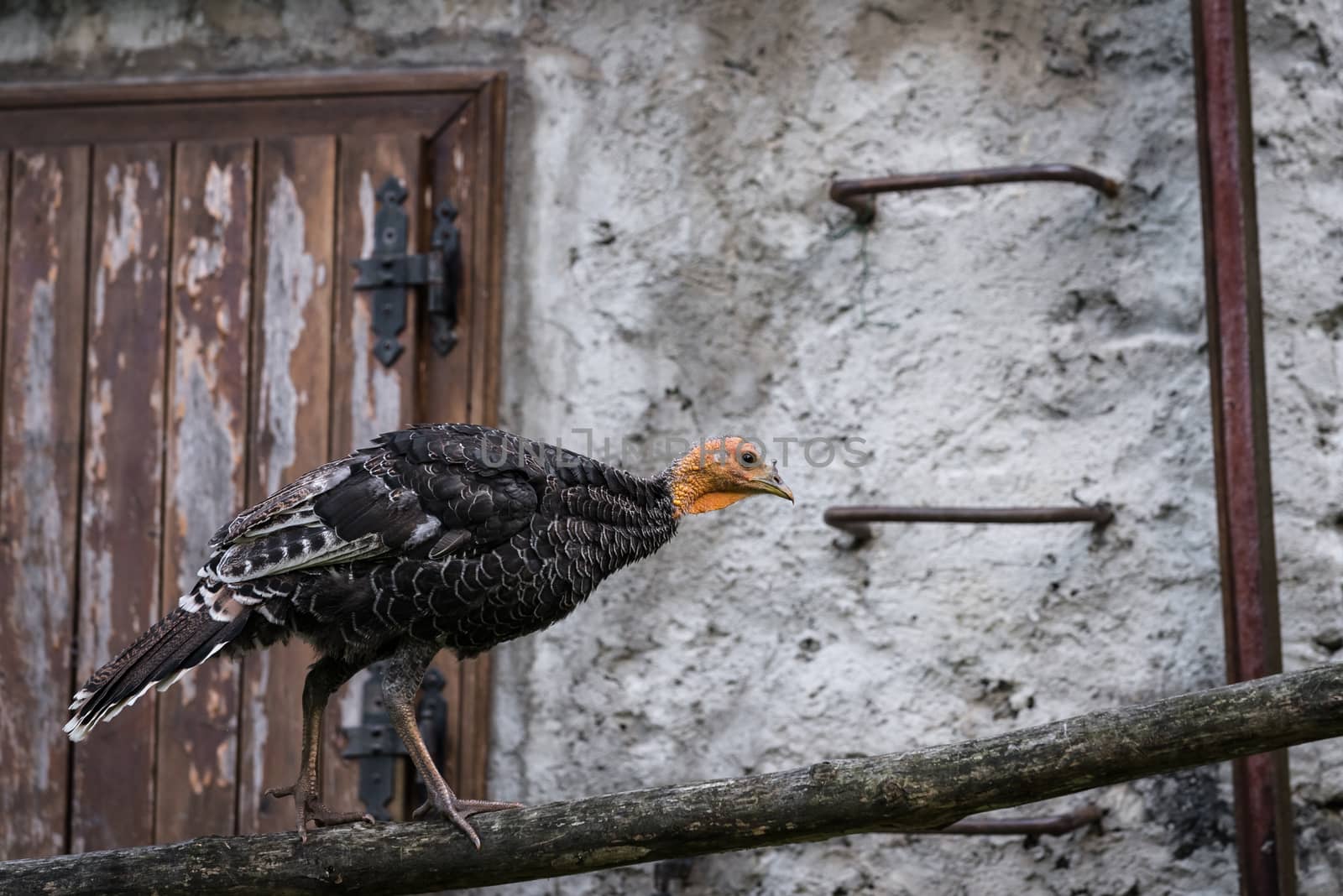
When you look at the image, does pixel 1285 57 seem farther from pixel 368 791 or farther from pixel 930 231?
pixel 368 791

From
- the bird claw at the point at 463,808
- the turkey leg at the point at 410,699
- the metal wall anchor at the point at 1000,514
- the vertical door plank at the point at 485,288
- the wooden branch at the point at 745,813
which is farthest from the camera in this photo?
the vertical door plank at the point at 485,288

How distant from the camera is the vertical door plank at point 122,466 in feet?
12.4

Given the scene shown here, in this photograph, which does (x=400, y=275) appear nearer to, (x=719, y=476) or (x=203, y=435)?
(x=203, y=435)

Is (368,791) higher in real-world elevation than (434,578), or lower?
lower

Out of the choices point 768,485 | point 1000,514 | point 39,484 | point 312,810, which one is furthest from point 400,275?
→ point 1000,514

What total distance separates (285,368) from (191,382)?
256 millimetres

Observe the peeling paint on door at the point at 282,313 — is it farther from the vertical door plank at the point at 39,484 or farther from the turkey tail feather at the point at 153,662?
the turkey tail feather at the point at 153,662

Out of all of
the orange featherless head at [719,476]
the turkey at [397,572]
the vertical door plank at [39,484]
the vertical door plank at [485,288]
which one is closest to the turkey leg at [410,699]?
the turkey at [397,572]

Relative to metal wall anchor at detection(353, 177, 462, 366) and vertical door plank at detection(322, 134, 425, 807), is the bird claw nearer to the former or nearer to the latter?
vertical door plank at detection(322, 134, 425, 807)

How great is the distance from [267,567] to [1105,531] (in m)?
1.92

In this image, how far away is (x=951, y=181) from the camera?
3.55 meters

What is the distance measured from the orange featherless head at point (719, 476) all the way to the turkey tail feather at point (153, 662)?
909 millimetres

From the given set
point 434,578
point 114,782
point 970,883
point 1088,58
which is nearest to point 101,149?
point 114,782

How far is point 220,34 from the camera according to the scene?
407 cm
